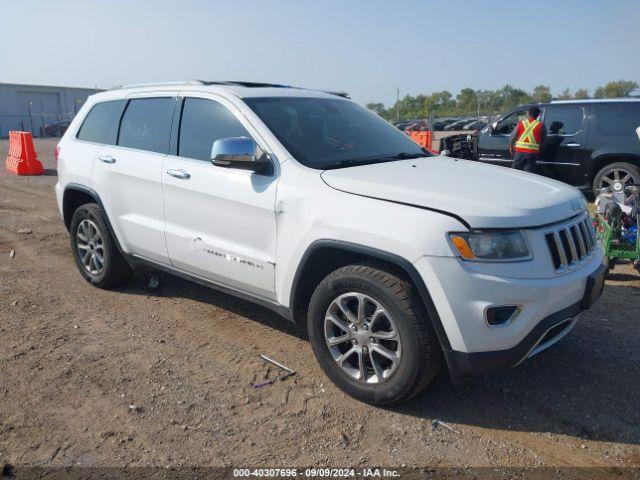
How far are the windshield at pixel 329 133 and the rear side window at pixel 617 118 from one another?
6.49 meters

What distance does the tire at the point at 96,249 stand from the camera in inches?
197

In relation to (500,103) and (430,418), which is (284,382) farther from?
(500,103)

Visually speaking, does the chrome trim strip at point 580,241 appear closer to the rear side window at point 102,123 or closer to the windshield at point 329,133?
the windshield at point 329,133

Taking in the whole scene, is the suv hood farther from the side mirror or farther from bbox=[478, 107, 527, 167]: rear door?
bbox=[478, 107, 527, 167]: rear door

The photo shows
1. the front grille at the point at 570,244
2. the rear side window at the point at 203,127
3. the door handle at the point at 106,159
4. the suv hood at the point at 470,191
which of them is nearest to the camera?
the suv hood at the point at 470,191

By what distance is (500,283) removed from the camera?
276cm

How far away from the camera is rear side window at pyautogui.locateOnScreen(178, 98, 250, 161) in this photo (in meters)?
3.94

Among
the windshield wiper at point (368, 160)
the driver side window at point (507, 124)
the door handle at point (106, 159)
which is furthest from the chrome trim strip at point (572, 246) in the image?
the driver side window at point (507, 124)

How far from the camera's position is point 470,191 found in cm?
311

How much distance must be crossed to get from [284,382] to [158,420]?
81 centimetres

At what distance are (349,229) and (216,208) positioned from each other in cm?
117

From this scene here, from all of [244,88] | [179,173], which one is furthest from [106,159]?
[244,88]

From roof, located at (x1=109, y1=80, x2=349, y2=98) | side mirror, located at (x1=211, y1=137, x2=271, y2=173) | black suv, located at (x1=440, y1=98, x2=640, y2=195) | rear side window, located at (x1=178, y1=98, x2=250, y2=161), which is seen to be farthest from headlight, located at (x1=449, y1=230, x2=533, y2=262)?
black suv, located at (x1=440, y1=98, x2=640, y2=195)

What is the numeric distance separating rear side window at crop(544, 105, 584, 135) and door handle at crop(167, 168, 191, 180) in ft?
26.2
